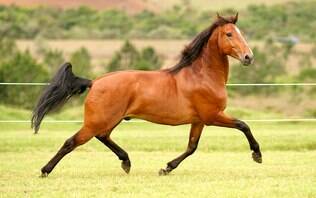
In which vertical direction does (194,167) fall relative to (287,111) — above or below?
above

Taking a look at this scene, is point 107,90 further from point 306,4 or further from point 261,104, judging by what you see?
point 306,4

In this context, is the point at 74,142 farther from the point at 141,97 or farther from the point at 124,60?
the point at 124,60

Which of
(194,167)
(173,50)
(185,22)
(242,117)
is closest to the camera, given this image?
→ (194,167)

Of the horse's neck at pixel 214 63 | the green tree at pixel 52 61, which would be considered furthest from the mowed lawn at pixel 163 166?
the green tree at pixel 52 61

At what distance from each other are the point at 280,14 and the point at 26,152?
84.9 meters

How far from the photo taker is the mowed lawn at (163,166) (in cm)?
914

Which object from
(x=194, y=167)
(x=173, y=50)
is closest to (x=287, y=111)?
(x=194, y=167)

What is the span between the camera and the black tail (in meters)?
11.1

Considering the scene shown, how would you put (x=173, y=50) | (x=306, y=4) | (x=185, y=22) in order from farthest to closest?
(x=306, y=4) < (x=185, y=22) < (x=173, y=50)

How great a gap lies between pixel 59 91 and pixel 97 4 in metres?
105

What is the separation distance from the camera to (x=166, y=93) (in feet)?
36.5

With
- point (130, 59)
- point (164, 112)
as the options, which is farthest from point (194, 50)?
point (130, 59)

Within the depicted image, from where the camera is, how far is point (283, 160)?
13.6 metres

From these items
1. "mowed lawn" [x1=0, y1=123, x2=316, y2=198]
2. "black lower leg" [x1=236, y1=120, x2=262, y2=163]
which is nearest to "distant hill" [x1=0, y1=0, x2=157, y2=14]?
"mowed lawn" [x1=0, y1=123, x2=316, y2=198]
